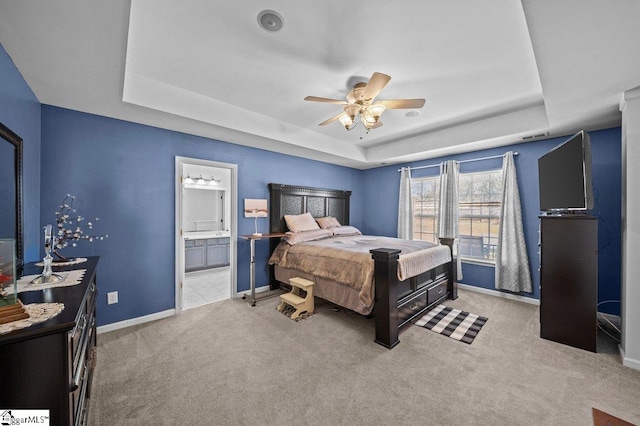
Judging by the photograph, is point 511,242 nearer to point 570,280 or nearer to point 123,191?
point 570,280

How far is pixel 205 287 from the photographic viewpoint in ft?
14.4

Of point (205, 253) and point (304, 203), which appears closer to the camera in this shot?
point (304, 203)

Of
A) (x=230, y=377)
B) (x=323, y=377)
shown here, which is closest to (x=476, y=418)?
(x=323, y=377)

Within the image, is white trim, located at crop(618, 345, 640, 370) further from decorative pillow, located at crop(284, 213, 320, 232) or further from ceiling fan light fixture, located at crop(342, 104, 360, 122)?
decorative pillow, located at crop(284, 213, 320, 232)

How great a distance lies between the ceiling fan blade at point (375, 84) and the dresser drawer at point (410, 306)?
A: 2166 mm

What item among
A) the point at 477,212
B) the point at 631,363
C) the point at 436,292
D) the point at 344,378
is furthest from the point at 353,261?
the point at 477,212

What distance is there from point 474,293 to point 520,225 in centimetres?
131

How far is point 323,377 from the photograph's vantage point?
2.01 meters

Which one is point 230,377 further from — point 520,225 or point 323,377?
point 520,225

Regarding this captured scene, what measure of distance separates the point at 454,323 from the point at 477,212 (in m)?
2.17

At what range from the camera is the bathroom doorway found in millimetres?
3410

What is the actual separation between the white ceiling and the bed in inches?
66.3

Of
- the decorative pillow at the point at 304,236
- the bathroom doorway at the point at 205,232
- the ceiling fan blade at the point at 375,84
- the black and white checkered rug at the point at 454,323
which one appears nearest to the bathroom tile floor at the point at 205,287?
the bathroom doorway at the point at 205,232

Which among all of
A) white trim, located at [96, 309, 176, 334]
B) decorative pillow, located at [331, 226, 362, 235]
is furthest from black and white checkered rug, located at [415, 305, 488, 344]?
white trim, located at [96, 309, 176, 334]
